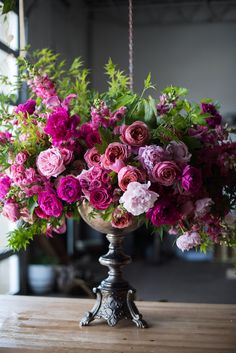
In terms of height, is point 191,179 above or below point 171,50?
below

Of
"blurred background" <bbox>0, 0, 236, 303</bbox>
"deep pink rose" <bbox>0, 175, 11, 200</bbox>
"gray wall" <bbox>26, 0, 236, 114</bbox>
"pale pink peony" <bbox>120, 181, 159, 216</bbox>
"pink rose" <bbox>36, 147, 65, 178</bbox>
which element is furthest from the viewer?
"gray wall" <bbox>26, 0, 236, 114</bbox>

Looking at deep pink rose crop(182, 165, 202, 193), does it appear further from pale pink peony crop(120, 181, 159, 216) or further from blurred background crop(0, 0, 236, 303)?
blurred background crop(0, 0, 236, 303)

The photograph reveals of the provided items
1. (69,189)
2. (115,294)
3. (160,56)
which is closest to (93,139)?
(69,189)

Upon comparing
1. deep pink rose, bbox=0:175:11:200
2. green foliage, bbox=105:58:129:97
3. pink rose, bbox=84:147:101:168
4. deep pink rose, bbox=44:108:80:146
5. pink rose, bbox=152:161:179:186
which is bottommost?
deep pink rose, bbox=0:175:11:200

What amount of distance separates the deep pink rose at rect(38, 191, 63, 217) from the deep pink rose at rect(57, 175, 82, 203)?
0.11ft

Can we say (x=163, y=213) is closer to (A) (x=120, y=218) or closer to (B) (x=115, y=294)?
(A) (x=120, y=218)

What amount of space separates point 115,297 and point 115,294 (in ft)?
0.03

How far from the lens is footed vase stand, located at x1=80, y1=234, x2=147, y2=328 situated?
5.53ft

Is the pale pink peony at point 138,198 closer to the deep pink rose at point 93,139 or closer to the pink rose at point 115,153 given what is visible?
the pink rose at point 115,153

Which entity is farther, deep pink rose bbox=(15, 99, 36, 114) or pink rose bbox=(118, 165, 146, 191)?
deep pink rose bbox=(15, 99, 36, 114)

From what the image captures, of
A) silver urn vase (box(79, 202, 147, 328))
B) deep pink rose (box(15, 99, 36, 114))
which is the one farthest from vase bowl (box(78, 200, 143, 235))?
deep pink rose (box(15, 99, 36, 114))

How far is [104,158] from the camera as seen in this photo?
4.80 ft

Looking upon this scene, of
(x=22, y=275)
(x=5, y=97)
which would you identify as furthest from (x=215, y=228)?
(x=22, y=275)

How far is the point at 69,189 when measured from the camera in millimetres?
1466
